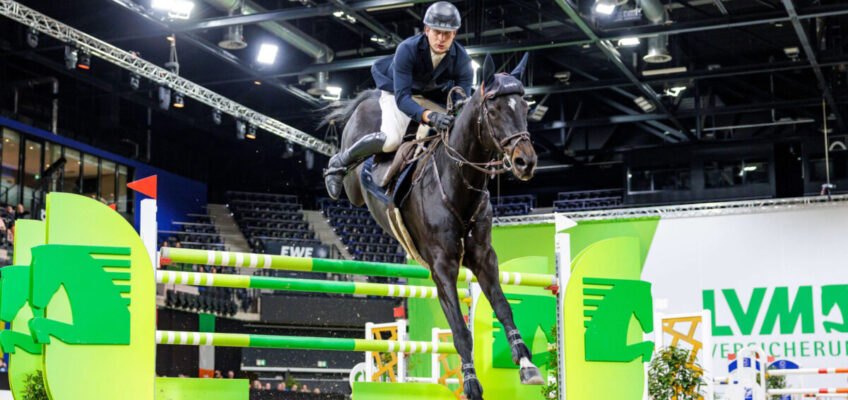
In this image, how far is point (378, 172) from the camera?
4.06m

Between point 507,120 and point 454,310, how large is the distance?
76 centimetres

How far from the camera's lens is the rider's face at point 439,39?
3.88 meters

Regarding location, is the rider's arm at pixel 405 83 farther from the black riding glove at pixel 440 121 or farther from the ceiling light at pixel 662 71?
the ceiling light at pixel 662 71

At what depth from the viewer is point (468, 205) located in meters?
3.68

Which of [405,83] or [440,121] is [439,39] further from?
[440,121]

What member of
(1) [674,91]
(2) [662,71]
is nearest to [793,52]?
(2) [662,71]

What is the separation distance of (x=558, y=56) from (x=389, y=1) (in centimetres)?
533

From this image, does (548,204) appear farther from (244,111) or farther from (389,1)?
(389,1)

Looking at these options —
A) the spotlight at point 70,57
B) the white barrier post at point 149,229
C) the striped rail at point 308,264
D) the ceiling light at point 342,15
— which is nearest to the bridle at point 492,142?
the striped rail at point 308,264

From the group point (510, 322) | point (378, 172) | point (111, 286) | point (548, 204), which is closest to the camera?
point (111, 286)

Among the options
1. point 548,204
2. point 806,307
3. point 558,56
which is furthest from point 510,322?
point 548,204

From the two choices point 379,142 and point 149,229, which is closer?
point 149,229

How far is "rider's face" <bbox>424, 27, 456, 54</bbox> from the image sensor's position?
3.88m

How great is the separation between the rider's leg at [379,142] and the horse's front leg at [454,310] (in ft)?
Answer: 2.18
